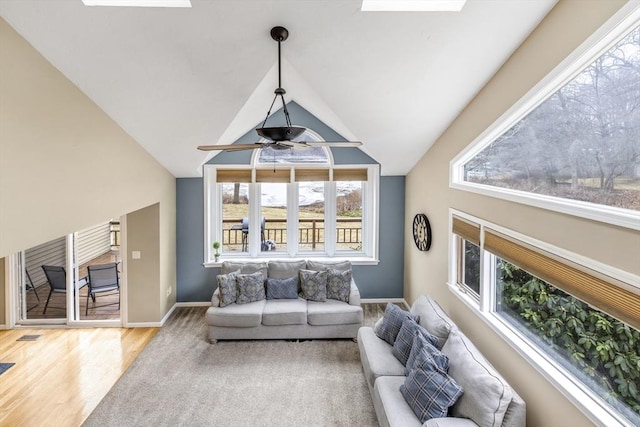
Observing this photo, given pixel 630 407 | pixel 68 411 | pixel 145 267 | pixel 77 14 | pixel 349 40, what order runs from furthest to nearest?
pixel 145 267, pixel 68 411, pixel 349 40, pixel 77 14, pixel 630 407

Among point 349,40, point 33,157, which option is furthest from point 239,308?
point 349,40

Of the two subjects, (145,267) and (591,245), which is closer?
(591,245)

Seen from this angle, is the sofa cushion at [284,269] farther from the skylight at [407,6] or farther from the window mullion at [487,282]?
the skylight at [407,6]

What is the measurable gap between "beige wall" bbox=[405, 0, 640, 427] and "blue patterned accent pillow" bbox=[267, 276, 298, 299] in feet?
6.56

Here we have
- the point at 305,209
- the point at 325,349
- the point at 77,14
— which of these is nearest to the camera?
the point at 77,14

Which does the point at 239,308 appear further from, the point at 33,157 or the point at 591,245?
the point at 591,245

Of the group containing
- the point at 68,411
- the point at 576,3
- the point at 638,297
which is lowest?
the point at 68,411

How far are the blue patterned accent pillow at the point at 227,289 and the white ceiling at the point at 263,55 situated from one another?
213cm

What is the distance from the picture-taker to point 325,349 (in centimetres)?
510

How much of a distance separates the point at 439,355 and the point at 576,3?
106 inches

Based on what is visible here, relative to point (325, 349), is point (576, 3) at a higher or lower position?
higher

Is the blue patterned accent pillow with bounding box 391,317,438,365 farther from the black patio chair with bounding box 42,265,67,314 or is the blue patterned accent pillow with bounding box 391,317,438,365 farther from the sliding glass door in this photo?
the black patio chair with bounding box 42,265,67,314

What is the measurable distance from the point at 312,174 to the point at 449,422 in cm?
462

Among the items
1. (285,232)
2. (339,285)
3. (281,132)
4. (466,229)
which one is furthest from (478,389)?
(285,232)
